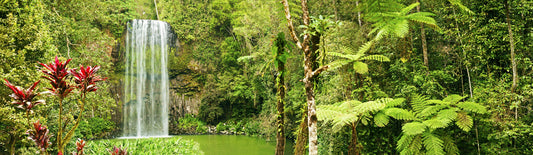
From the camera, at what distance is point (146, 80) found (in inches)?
681

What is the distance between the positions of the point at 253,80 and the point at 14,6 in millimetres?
10808

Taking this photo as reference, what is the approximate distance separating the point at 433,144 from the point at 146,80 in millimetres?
15882

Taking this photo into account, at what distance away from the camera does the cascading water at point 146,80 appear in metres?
16.7

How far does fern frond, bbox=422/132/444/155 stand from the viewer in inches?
182

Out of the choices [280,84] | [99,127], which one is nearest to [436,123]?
[280,84]

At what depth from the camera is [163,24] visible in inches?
701

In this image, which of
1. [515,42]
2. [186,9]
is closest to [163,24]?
[186,9]

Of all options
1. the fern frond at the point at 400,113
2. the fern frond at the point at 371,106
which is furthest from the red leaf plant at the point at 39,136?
the fern frond at the point at 400,113

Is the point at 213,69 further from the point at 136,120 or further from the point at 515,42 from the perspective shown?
the point at 515,42

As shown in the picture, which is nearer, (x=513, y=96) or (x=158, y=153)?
(x=513, y=96)

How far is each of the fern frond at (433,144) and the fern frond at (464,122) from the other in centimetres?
38

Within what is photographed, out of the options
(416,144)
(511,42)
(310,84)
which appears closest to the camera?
(310,84)

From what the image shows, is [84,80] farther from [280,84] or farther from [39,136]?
[280,84]

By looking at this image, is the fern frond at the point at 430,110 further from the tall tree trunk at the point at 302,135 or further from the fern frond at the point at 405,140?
the tall tree trunk at the point at 302,135
